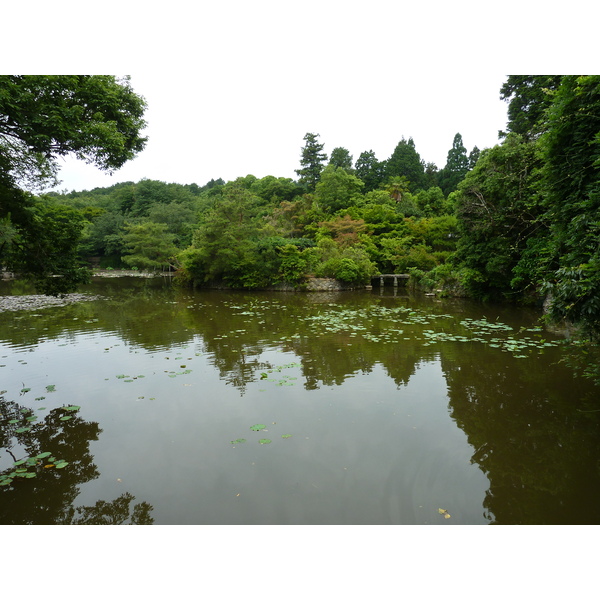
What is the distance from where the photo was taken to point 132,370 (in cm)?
649

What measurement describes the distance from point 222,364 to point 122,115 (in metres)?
4.72

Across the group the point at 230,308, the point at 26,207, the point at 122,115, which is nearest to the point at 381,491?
the point at 26,207

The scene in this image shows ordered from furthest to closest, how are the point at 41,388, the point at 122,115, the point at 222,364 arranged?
the point at 222,364 → the point at 122,115 → the point at 41,388

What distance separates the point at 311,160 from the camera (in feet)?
149

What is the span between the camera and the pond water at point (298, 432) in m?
2.98

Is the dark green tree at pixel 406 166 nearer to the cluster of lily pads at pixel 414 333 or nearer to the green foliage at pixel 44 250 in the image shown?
the cluster of lily pads at pixel 414 333

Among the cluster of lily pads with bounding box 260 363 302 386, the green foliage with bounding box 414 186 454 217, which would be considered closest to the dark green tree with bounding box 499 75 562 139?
the green foliage with bounding box 414 186 454 217

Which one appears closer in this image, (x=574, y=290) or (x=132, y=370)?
(x=574, y=290)

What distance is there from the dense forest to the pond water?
1.50 m

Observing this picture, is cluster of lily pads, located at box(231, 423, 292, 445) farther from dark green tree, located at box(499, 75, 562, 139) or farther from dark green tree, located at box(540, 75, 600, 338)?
dark green tree, located at box(499, 75, 562, 139)

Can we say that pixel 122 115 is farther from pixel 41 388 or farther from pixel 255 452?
pixel 255 452

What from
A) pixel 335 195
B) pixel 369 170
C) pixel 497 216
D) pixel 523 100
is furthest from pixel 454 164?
pixel 497 216

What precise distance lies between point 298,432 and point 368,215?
88.8 feet

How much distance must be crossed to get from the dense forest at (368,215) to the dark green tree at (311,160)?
168mm
